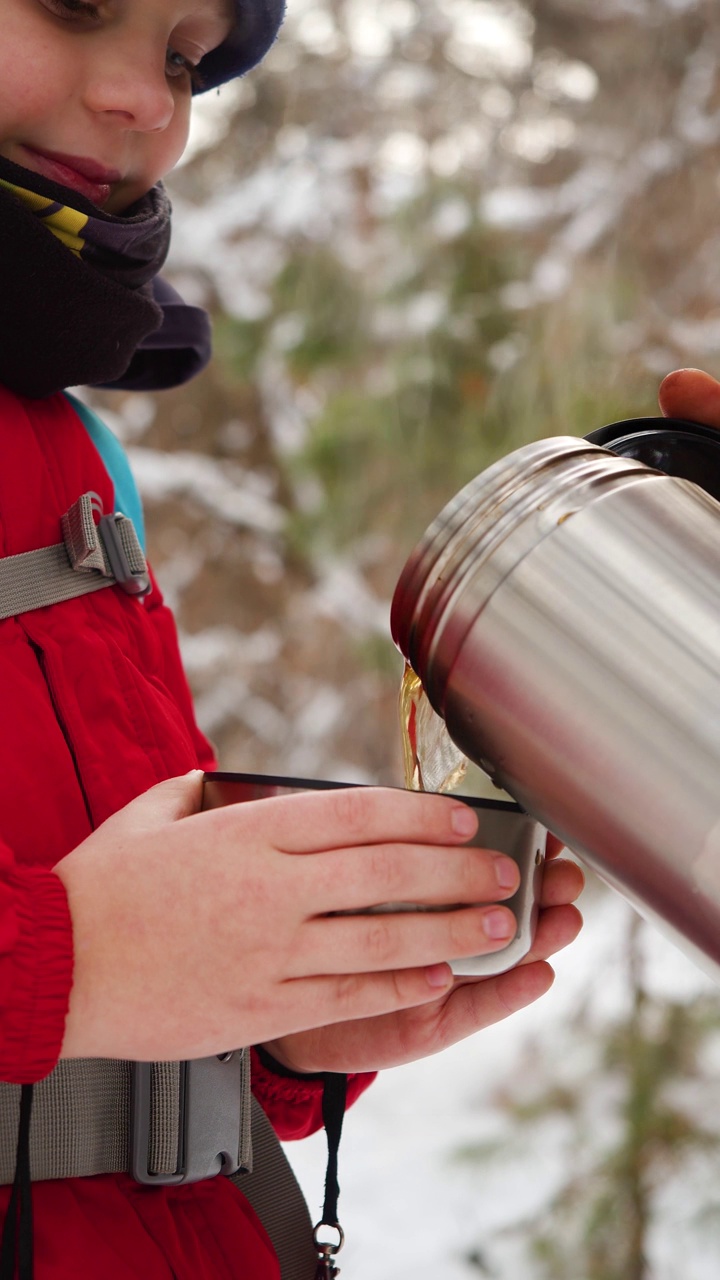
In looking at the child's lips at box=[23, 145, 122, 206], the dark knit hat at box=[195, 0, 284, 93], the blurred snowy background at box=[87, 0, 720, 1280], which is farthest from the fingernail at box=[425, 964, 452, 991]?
the blurred snowy background at box=[87, 0, 720, 1280]

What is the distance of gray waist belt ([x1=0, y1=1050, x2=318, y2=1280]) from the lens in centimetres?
51

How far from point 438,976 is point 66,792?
0.68ft

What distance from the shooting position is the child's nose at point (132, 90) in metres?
0.59

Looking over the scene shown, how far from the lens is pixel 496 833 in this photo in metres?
0.45

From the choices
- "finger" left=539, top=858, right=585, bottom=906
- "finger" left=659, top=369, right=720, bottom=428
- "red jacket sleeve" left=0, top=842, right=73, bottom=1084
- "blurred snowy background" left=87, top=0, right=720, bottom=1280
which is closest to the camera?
"red jacket sleeve" left=0, top=842, right=73, bottom=1084

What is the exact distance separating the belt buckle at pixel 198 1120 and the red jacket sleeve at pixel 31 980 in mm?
129

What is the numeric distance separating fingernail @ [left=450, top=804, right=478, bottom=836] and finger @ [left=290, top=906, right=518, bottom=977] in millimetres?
32

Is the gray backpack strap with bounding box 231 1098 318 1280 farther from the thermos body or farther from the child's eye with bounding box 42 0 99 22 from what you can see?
the child's eye with bounding box 42 0 99 22

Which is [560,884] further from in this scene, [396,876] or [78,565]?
[78,565]

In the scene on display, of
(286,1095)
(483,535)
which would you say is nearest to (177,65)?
(483,535)

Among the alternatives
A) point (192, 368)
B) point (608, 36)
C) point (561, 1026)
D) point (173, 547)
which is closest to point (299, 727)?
point (173, 547)

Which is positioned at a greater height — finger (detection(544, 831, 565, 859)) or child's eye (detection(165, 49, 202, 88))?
child's eye (detection(165, 49, 202, 88))

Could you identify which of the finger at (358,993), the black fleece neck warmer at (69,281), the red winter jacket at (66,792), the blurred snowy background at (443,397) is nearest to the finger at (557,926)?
the finger at (358,993)

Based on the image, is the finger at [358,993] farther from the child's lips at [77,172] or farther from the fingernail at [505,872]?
the child's lips at [77,172]
